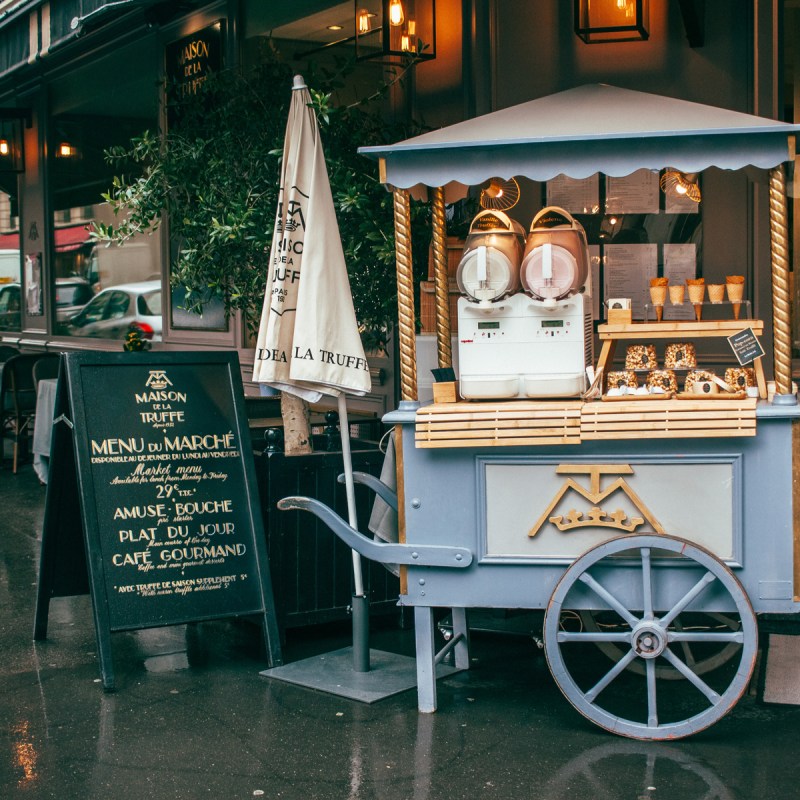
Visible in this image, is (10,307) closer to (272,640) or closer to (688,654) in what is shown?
(272,640)

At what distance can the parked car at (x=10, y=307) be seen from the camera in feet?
50.7

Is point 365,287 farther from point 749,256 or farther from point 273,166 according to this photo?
point 749,256

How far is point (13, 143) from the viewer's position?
13414 mm

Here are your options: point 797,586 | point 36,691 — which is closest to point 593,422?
point 797,586

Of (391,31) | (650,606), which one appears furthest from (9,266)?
(650,606)

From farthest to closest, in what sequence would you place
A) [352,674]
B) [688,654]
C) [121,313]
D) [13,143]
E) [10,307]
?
1. [10,307]
2. [13,143]
3. [121,313]
4. [352,674]
5. [688,654]

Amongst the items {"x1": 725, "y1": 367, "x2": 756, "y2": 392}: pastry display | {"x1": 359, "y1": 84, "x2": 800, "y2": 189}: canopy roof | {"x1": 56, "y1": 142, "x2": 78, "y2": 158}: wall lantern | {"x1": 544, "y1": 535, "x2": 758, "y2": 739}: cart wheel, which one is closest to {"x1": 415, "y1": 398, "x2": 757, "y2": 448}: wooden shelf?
{"x1": 725, "y1": 367, "x2": 756, "y2": 392}: pastry display

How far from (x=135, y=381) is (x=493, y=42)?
3.07 m

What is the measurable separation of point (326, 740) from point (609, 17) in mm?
3935

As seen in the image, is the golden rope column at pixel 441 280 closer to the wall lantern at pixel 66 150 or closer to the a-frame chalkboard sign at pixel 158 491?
the a-frame chalkboard sign at pixel 158 491

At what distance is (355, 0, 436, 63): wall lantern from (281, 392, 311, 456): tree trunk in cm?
201

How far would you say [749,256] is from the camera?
20.3 ft

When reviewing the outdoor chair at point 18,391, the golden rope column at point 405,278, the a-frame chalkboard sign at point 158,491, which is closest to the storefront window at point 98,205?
the outdoor chair at point 18,391

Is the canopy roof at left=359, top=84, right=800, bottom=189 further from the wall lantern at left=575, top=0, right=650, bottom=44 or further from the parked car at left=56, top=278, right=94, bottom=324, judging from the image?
the parked car at left=56, top=278, right=94, bottom=324
